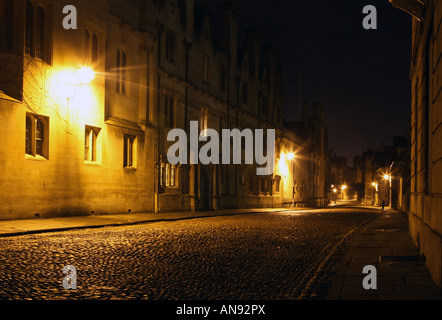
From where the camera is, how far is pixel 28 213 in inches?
729

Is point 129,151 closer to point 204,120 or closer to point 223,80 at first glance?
point 204,120

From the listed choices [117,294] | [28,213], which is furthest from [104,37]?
[117,294]

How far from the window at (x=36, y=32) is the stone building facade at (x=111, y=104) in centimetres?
4

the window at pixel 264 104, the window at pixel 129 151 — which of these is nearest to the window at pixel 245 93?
the window at pixel 264 104

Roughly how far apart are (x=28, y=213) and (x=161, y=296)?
45.7 ft

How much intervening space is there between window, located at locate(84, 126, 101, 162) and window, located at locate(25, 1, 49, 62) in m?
3.95

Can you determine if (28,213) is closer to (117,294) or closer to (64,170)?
(64,170)

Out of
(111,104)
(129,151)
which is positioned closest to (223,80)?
(129,151)

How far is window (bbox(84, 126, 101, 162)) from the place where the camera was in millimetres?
22484

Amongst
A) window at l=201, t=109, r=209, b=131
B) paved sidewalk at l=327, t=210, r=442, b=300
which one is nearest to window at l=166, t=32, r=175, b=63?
window at l=201, t=109, r=209, b=131

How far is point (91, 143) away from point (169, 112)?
8457 millimetres

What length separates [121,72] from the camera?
84.2 feet

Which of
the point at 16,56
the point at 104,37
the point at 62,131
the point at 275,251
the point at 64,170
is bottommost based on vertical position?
the point at 275,251

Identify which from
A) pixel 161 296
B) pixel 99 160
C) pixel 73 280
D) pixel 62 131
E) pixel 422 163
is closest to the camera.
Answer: pixel 161 296
